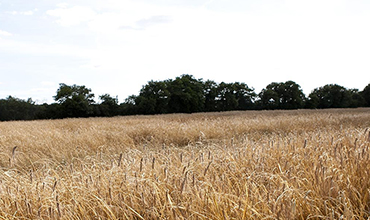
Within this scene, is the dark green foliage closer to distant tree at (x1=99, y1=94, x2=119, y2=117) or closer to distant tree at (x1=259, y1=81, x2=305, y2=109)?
distant tree at (x1=99, y1=94, x2=119, y2=117)

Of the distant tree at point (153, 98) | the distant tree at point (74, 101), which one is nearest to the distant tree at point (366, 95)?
the distant tree at point (153, 98)

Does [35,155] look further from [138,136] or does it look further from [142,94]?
[142,94]

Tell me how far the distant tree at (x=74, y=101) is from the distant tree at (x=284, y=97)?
2743 cm

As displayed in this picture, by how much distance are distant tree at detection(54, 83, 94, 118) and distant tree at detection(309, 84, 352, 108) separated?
35.7 metres

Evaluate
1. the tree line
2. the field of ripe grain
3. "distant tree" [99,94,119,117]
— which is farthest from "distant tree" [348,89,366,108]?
the field of ripe grain

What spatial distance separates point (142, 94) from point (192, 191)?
40.5 meters

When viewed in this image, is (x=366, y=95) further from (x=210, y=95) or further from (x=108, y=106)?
(x=108, y=106)

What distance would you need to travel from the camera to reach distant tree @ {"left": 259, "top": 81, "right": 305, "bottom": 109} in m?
48.9

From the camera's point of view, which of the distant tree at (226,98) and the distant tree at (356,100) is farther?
the distant tree at (356,100)

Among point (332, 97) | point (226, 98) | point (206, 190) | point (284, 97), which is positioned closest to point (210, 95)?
point (226, 98)

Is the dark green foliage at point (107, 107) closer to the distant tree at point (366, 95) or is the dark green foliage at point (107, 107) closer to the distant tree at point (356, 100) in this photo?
the distant tree at point (356, 100)

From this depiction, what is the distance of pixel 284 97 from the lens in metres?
50.8

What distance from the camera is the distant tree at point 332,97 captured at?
164 ft

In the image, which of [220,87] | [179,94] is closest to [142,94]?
[179,94]
